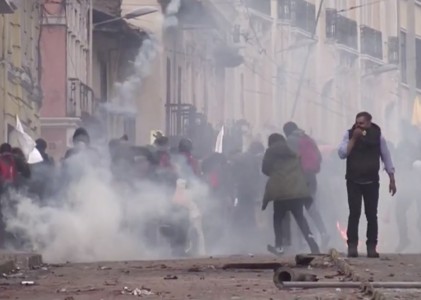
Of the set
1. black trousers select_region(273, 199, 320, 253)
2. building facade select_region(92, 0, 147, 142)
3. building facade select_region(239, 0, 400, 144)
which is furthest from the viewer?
building facade select_region(239, 0, 400, 144)

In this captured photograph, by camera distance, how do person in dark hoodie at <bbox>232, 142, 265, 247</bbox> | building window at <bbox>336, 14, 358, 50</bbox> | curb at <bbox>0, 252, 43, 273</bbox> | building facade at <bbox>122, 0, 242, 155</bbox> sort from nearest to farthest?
curb at <bbox>0, 252, 43, 273</bbox> < person in dark hoodie at <bbox>232, 142, 265, 247</bbox> < building facade at <bbox>122, 0, 242, 155</bbox> < building window at <bbox>336, 14, 358, 50</bbox>

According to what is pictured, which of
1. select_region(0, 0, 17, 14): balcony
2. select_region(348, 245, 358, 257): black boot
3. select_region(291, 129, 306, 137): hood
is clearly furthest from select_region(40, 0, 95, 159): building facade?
select_region(348, 245, 358, 257): black boot

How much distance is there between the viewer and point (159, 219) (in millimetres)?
24734

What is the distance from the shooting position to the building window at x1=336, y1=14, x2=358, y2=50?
5091 centimetres

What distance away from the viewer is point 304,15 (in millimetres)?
49719

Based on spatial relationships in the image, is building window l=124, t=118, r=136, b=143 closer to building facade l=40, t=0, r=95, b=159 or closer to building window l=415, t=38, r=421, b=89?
building facade l=40, t=0, r=95, b=159

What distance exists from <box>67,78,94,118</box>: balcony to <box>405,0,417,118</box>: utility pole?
31.6ft

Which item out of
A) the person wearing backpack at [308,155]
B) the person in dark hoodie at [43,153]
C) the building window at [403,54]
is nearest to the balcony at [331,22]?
the building window at [403,54]

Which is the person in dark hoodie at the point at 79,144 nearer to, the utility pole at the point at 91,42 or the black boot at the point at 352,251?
the black boot at the point at 352,251

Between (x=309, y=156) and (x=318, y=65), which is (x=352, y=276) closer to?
(x=309, y=156)

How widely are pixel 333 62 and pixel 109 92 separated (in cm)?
659

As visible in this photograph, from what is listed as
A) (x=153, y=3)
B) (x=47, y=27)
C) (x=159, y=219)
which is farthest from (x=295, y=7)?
(x=159, y=219)

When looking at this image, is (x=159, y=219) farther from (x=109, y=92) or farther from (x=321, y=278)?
(x=109, y=92)

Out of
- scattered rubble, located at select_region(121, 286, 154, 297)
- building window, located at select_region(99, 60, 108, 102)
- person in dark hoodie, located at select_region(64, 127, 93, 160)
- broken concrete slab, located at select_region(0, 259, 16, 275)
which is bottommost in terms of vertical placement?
scattered rubble, located at select_region(121, 286, 154, 297)
